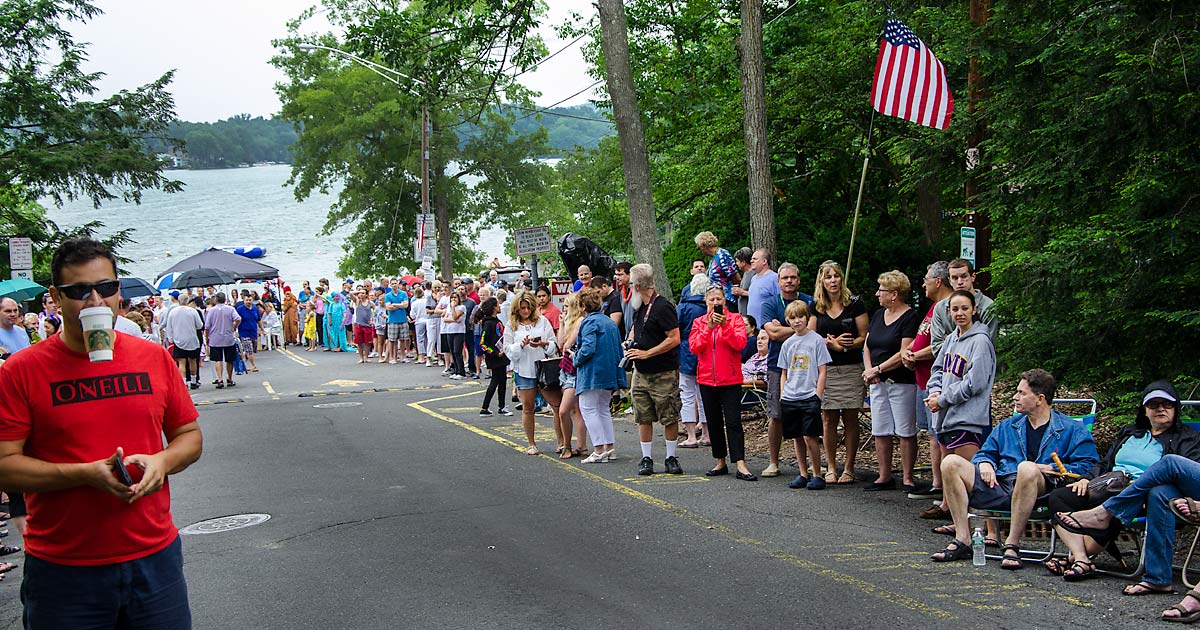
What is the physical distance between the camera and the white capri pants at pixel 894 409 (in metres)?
9.19

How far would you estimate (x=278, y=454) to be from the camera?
43.3 ft

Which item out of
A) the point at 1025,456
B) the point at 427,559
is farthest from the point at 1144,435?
the point at 427,559

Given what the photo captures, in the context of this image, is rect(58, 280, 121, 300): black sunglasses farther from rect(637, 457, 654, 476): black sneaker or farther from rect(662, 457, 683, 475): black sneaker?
rect(662, 457, 683, 475): black sneaker

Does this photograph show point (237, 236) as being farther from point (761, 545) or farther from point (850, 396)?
point (761, 545)

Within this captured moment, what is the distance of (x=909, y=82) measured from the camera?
11875mm

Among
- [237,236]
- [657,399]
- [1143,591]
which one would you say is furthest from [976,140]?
Answer: [237,236]

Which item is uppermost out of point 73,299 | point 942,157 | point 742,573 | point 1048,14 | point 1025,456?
point 1048,14

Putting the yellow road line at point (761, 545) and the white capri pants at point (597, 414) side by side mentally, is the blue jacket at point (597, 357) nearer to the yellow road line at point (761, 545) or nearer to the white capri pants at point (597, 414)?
the white capri pants at point (597, 414)

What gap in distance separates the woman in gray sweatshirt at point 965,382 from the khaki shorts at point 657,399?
10.8 ft

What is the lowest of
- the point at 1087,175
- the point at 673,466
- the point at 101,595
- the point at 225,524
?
the point at 225,524

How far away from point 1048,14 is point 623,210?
24.3 meters

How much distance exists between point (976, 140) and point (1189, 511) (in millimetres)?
6139

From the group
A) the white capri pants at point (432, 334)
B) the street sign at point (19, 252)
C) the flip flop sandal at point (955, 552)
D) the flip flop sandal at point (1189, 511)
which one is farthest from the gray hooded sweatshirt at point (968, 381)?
the street sign at point (19, 252)

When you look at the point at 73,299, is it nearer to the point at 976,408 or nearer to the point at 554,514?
the point at 554,514
